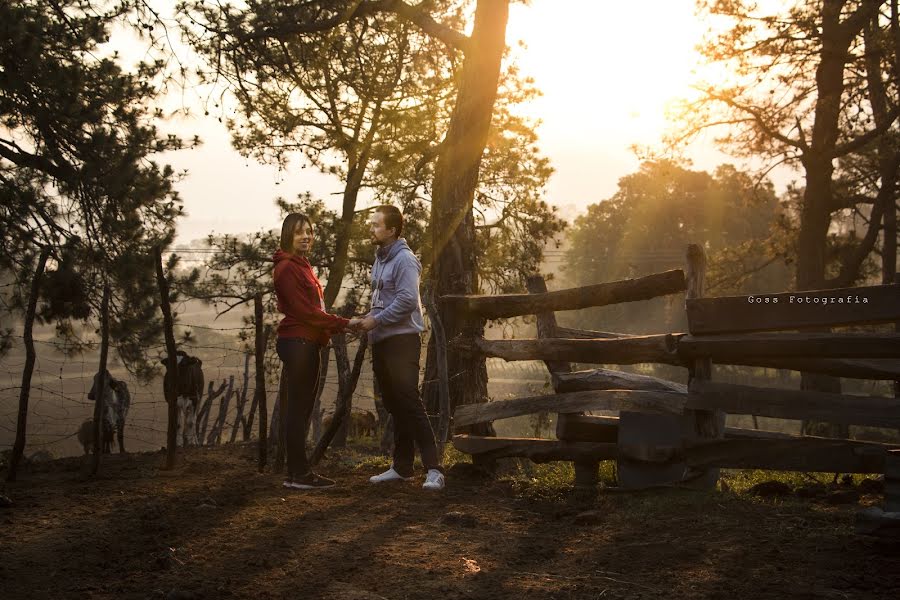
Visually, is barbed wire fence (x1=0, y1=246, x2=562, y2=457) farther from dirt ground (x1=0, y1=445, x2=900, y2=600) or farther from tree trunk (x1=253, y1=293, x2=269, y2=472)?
dirt ground (x1=0, y1=445, x2=900, y2=600)

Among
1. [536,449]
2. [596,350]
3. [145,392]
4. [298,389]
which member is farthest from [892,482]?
[145,392]

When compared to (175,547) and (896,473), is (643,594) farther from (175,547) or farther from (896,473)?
(175,547)

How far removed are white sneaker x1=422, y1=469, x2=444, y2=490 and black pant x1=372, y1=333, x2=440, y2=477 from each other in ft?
0.15

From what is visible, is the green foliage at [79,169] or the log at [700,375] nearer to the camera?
the log at [700,375]

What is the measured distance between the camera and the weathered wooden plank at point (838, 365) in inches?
253

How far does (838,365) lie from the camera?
689 centimetres

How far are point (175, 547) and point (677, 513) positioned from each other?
10.5 ft

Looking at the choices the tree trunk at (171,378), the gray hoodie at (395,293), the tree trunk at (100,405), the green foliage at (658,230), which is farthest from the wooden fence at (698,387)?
the green foliage at (658,230)

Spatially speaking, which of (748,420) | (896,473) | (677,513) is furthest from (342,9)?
(748,420)

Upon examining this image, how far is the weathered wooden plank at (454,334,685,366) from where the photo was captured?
6.72 meters

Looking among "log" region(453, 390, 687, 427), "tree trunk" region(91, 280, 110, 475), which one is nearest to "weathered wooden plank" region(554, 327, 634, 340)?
"log" region(453, 390, 687, 427)

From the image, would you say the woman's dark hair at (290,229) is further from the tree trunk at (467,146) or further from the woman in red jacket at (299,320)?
the tree trunk at (467,146)

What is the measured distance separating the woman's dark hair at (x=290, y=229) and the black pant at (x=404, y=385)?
1.01 metres

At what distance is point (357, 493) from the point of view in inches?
273
